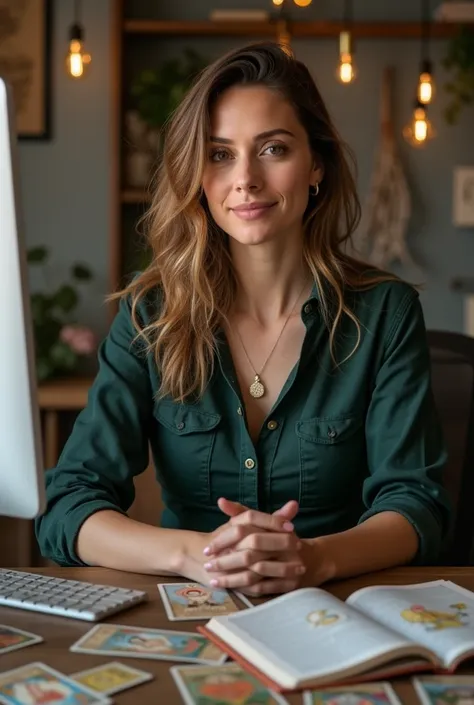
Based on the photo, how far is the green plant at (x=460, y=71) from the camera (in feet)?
12.1

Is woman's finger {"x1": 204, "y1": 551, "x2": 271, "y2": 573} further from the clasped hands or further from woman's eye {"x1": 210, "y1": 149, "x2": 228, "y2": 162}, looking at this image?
woman's eye {"x1": 210, "y1": 149, "x2": 228, "y2": 162}

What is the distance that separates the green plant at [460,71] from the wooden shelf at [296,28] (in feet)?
0.24

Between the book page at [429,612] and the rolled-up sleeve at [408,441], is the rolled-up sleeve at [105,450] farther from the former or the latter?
the book page at [429,612]

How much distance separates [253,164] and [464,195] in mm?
2282

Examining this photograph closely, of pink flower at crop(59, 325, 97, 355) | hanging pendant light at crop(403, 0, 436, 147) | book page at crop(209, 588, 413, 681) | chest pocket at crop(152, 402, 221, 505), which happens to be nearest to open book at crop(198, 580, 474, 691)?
book page at crop(209, 588, 413, 681)

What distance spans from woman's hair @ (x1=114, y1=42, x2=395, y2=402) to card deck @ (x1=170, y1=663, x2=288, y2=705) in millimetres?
812

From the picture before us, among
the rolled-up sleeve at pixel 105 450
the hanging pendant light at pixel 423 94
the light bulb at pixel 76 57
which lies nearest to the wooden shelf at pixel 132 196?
the light bulb at pixel 76 57

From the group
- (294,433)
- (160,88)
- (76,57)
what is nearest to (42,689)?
(294,433)

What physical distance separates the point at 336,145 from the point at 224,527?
905 millimetres

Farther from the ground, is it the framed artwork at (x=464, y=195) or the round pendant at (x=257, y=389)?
the framed artwork at (x=464, y=195)

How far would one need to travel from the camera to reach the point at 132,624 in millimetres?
1197

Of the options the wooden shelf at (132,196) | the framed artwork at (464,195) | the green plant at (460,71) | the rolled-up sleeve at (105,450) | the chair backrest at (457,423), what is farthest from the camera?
the framed artwork at (464,195)

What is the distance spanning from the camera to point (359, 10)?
391 cm

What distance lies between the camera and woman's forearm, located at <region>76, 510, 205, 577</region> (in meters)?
1.42
